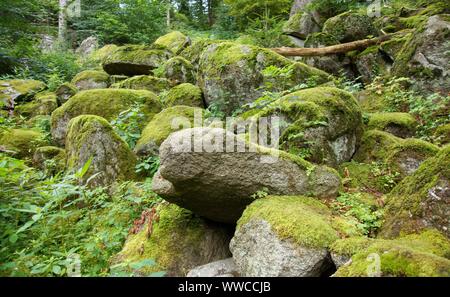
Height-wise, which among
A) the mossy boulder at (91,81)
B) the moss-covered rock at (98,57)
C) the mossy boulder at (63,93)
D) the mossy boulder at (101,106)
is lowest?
the mossy boulder at (101,106)

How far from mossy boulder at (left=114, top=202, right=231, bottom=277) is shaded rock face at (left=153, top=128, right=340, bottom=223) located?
0.31 meters

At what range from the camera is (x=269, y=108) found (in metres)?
5.36

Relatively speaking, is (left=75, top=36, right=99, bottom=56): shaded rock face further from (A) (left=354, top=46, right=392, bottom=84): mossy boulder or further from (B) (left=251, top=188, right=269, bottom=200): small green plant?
(B) (left=251, top=188, right=269, bottom=200): small green plant

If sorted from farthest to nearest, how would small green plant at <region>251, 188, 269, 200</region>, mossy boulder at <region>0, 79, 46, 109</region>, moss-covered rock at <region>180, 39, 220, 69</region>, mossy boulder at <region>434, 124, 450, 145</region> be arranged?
mossy boulder at <region>0, 79, 46, 109</region>, moss-covered rock at <region>180, 39, 220, 69</region>, mossy boulder at <region>434, 124, 450, 145</region>, small green plant at <region>251, 188, 269, 200</region>

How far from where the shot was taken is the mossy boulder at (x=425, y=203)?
10.5ft

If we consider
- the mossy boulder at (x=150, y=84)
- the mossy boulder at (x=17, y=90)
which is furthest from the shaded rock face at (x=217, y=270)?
the mossy boulder at (x=17, y=90)

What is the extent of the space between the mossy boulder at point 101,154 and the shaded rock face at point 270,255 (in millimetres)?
2990

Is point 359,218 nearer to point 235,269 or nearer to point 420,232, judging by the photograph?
point 420,232

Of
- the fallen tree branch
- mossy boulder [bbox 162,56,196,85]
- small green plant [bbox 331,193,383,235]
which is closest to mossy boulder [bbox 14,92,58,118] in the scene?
mossy boulder [bbox 162,56,196,85]

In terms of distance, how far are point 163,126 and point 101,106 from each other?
2259mm

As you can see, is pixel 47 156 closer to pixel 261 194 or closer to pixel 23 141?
pixel 23 141

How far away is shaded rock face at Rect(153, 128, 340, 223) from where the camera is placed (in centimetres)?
Result: 353

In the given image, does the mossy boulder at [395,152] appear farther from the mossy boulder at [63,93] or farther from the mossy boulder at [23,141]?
the mossy boulder at [63,93]
